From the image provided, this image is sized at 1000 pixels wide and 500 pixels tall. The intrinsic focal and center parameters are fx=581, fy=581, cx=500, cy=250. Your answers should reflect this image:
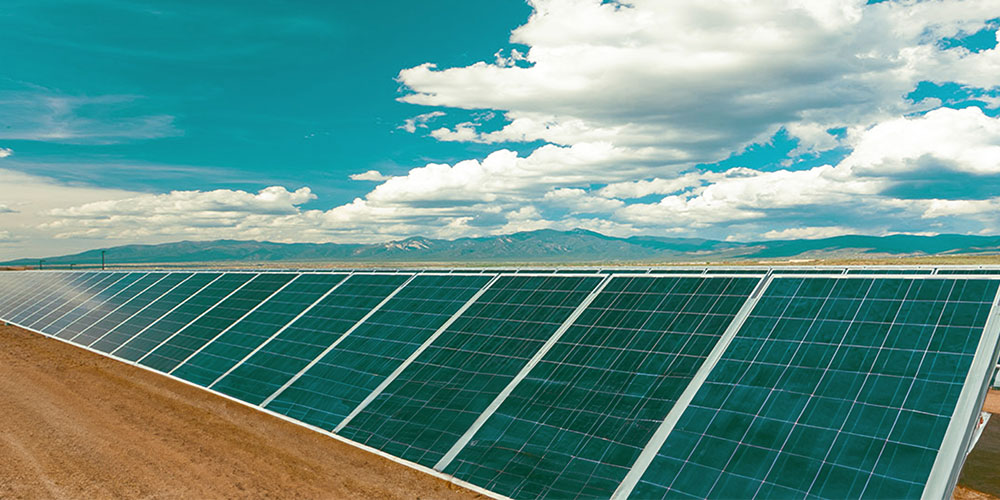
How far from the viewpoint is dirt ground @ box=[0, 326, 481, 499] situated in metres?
20.8

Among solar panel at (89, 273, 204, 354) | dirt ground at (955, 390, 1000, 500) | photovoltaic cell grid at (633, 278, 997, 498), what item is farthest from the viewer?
solar panel at (89, 273, 204, 354)

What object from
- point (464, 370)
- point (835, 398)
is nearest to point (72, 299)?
point (464, 370)

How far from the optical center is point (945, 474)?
12922mm

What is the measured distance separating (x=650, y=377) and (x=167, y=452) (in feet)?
66.1

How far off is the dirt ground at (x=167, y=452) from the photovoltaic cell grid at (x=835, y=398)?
27.1 ft

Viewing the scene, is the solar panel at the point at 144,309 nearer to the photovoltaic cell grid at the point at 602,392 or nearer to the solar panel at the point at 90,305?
the solar panel at the point at 90,305

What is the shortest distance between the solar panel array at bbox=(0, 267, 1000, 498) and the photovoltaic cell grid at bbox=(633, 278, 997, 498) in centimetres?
5

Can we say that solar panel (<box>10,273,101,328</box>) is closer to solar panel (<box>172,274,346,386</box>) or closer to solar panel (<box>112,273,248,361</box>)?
solar panel (<box>112,273,248,361</box>)

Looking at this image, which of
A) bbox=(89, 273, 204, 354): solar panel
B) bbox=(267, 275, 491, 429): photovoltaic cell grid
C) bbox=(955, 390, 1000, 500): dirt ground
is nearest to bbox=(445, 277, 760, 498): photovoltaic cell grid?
bbox=(267, 275, 491, 429): photovoltaic cell grid

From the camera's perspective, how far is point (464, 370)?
2439 centimetres

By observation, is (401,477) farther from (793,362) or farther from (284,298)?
(284,298)

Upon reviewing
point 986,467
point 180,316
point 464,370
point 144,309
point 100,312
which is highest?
point 144,309

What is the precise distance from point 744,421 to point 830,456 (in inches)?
95.9

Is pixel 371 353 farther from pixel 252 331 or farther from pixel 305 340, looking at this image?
pixel 252 331
